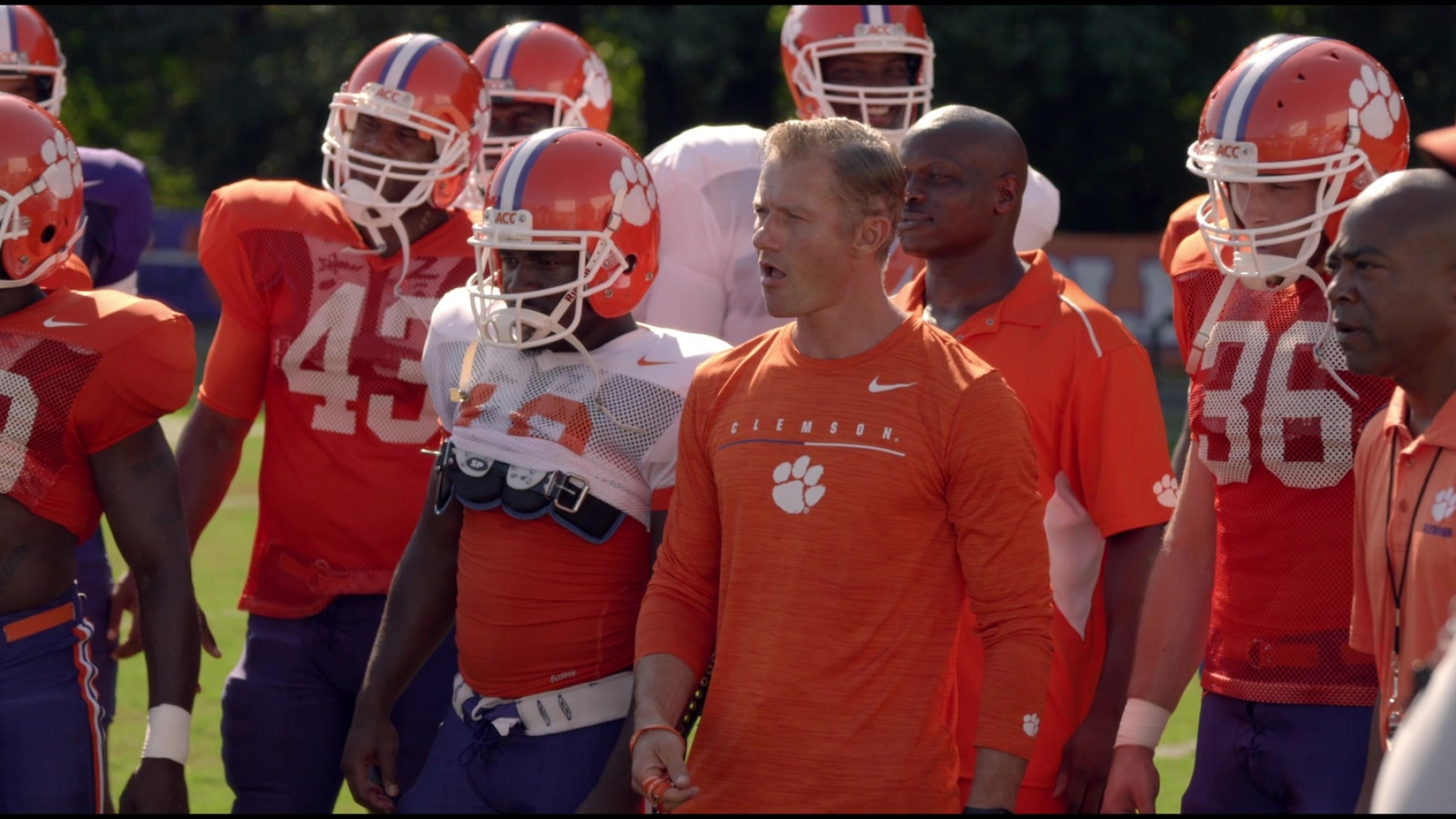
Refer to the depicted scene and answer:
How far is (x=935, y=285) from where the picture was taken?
12.3ft

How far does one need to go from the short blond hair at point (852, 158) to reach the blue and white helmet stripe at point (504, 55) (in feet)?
8.46

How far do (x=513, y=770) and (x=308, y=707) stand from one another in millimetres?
1013

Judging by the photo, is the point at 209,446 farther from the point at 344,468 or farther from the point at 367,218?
the point at 367,218

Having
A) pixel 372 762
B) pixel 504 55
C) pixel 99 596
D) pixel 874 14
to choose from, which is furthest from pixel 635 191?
pixel 504 55

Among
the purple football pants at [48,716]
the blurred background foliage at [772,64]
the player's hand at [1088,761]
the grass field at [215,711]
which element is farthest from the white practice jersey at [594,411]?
the blurred background foliage at [772,64]

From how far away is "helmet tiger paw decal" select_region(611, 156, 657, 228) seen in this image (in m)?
3.57

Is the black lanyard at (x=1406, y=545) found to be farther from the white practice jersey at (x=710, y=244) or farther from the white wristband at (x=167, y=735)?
the white wristband at (x=167, y=735)

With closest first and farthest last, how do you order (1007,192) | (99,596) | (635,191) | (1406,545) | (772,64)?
(1406,545)
(635,191)
(1007,192)
(99,596)
(772,64)

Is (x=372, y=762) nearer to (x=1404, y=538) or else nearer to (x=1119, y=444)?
(x=1119, y=444)

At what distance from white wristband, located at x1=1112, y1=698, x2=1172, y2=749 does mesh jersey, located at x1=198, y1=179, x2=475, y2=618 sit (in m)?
1.73

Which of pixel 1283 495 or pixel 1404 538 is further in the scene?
pixel 1283 495

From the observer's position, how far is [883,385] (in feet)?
9.59

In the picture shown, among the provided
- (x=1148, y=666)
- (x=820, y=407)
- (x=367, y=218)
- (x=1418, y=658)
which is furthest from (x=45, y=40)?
(x=1418, y=658)

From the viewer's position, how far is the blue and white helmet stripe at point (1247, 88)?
3.37m
